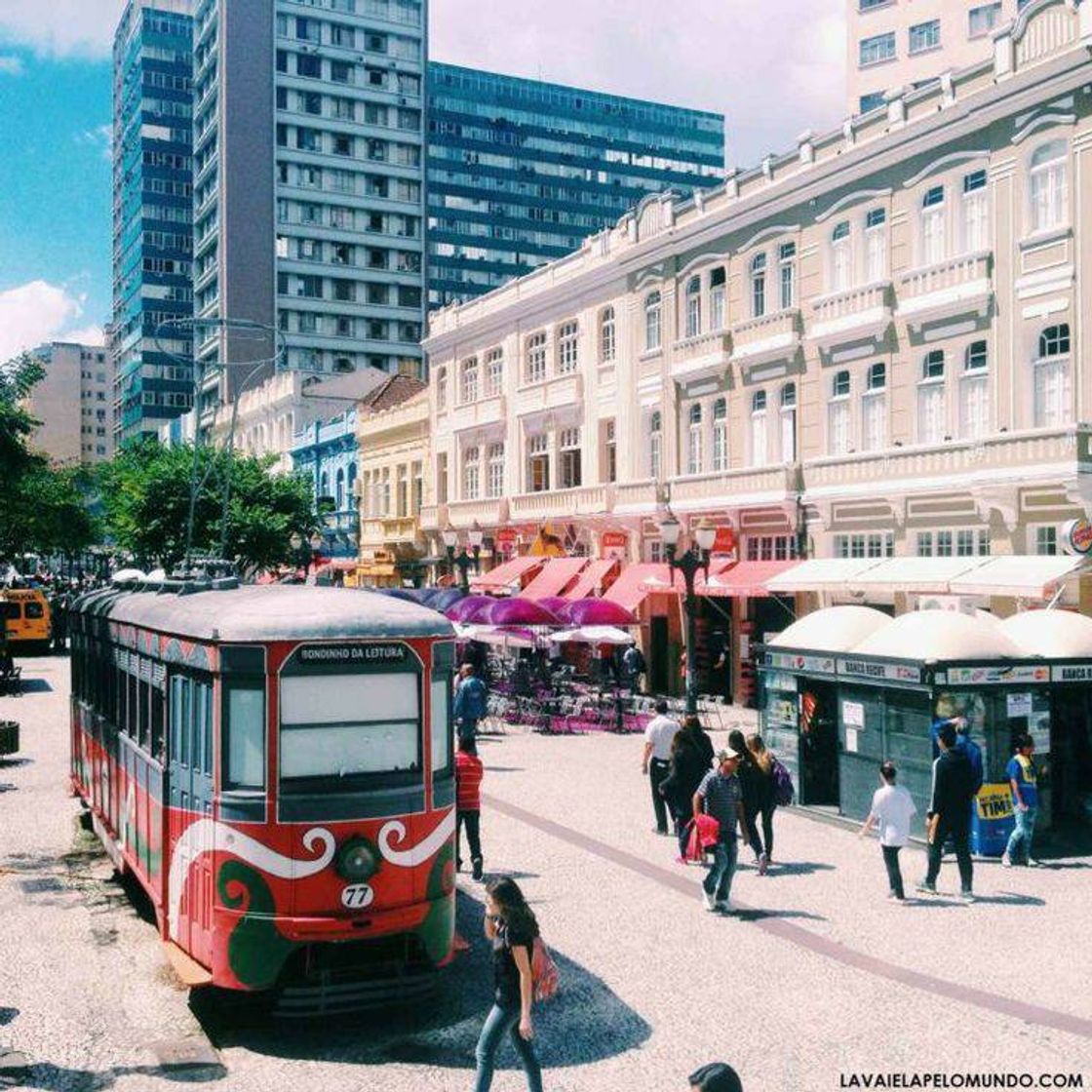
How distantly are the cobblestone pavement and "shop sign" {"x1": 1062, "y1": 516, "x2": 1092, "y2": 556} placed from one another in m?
8.75

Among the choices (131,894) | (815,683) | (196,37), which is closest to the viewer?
(131,894)

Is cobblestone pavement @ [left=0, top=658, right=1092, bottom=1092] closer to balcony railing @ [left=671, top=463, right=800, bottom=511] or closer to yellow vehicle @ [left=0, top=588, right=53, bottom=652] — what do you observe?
balcony railing @ [left=671, top=463, right=800, bottom=511]

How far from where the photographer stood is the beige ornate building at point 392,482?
5112 centimetres

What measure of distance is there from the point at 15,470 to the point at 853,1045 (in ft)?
65.7

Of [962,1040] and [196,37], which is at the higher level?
[196,37]

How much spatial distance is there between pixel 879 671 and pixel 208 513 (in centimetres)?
4043

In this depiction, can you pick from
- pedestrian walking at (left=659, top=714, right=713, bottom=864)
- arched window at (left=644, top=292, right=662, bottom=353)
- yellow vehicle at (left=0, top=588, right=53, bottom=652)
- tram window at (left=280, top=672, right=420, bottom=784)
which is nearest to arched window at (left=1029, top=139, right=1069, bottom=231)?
arched window at (left=644, top=292, right=662, bottom=353)

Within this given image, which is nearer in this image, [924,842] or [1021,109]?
[924,842]

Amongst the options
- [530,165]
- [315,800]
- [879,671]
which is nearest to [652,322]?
[879,671]

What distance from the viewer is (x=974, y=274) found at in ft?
84.9

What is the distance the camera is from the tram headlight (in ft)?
30.7

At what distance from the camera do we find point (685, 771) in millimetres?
14820

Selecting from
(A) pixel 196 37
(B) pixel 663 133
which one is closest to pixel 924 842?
(A) pixel 196 37

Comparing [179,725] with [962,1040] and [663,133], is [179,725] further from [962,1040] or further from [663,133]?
[663,133]
